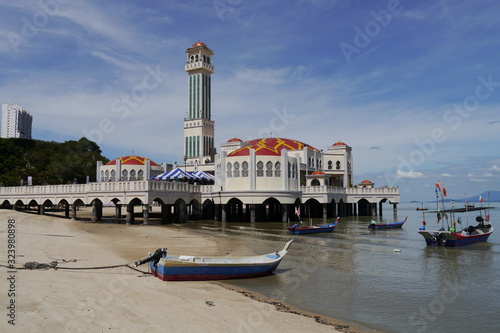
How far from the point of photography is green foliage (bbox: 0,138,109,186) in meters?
81.1

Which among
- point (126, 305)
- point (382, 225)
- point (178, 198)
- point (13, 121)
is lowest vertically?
point (382, 225)

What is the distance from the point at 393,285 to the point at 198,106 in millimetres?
79516

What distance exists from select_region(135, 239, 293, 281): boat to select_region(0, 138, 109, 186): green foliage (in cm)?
6845

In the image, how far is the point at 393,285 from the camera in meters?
18.6

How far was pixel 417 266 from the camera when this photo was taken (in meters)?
23.7

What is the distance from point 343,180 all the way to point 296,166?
29.2 metres

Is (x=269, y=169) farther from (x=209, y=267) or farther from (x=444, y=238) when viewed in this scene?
(x=209, y=267)

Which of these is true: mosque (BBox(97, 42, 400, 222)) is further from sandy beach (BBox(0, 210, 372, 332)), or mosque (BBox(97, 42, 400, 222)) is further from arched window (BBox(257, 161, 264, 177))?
sandy beach (BBox(0, 210, 372, 332))

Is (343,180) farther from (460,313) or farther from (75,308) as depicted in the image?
(75,308)

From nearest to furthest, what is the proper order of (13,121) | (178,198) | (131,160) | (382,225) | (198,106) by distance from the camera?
(382,225)
(178,198)
(131,160)
(198,106)
(13,121)

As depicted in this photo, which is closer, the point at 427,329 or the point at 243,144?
the point at 427,329

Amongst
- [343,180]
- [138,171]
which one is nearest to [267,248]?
[138,171]

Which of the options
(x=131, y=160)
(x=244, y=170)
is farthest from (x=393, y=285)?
(x=131, y=160)

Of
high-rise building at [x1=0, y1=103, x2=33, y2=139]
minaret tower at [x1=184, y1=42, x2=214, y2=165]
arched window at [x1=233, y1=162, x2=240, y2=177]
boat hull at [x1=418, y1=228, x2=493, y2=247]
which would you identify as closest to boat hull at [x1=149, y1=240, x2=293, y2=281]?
boat hull at [x1=418, y1=228, x2=493, y2=247]
